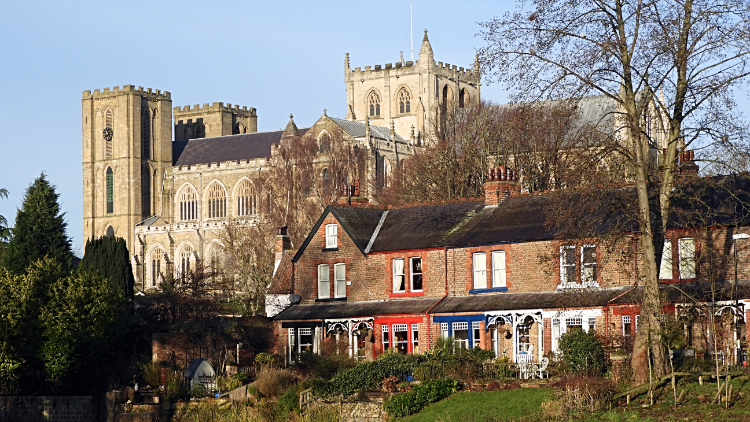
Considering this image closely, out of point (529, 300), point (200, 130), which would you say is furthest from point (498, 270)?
point (200, 130)

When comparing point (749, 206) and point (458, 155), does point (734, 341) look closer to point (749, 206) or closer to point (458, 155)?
point (749, 206)

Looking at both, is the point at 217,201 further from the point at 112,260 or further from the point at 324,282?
the point at 324,282

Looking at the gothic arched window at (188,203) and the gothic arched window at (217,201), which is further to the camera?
the gothic arched window at (188,203)

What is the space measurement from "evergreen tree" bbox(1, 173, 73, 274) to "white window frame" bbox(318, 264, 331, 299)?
1406cm

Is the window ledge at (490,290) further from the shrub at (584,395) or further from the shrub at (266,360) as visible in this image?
the shrub at (584,395)

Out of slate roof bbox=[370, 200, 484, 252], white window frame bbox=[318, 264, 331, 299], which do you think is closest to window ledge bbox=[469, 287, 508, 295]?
slate roof bbox=[370, 200, 484, 252]

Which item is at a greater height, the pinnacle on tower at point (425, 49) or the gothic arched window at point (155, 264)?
the pinnacle on tower at point (425, 49)

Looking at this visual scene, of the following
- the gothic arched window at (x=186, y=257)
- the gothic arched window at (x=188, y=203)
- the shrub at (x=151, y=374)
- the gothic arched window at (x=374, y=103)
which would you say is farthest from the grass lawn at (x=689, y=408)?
the gothic arched window at (x=188, y=203)

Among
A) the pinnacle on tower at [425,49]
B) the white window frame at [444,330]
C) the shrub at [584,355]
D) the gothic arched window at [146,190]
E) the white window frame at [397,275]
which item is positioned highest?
the pinnacle on tower at [425,49]

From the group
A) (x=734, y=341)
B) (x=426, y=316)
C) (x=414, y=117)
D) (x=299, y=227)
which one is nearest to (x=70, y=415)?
(x=426, y=316)

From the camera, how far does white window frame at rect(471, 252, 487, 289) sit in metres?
39.7

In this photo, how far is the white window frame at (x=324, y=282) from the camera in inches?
1722

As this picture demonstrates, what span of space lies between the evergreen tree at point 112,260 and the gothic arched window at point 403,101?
5697cm

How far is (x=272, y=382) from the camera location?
Result: 35594mm
